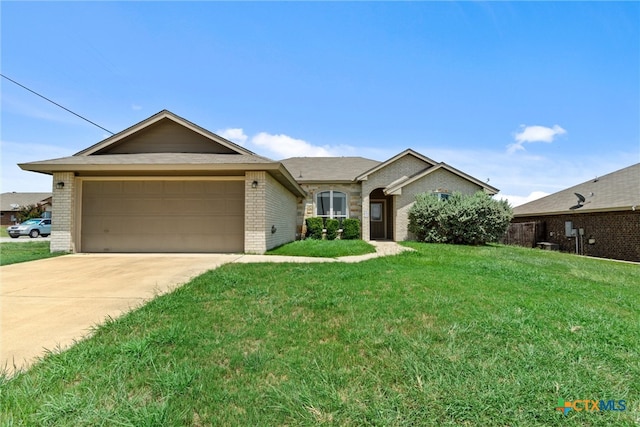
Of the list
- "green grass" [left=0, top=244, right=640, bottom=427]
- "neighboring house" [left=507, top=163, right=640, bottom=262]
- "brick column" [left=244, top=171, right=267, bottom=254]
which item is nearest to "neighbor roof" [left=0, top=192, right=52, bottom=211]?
"brick column" [left=244, top=171, right=267, bottom=254]

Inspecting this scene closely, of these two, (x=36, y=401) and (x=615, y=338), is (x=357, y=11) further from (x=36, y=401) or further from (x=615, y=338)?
(x=36, y=401)

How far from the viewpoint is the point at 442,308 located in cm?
390

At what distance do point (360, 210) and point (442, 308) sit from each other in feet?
40.2

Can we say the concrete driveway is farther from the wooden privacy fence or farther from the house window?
the wooden privacy fence

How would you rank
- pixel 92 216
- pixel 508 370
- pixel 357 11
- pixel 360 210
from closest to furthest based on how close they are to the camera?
1. pixel 508 370
2. pixel 357 11
3. pixel 92 216
4. pixel 360 210

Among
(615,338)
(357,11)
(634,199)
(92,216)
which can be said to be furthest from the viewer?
(634,199)

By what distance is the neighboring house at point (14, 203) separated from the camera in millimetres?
38344

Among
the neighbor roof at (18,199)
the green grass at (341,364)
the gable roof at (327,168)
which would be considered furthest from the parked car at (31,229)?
the green grass at (341,364)

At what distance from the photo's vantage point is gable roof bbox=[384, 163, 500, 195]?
14969mm

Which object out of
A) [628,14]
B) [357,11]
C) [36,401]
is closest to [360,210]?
[357,11]

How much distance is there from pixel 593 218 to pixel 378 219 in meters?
11.2

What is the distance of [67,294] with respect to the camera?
15.3ft

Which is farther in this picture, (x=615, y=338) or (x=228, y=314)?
(x=228, y=314)

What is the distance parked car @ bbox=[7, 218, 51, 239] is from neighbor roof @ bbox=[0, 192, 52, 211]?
23097 millimetres
